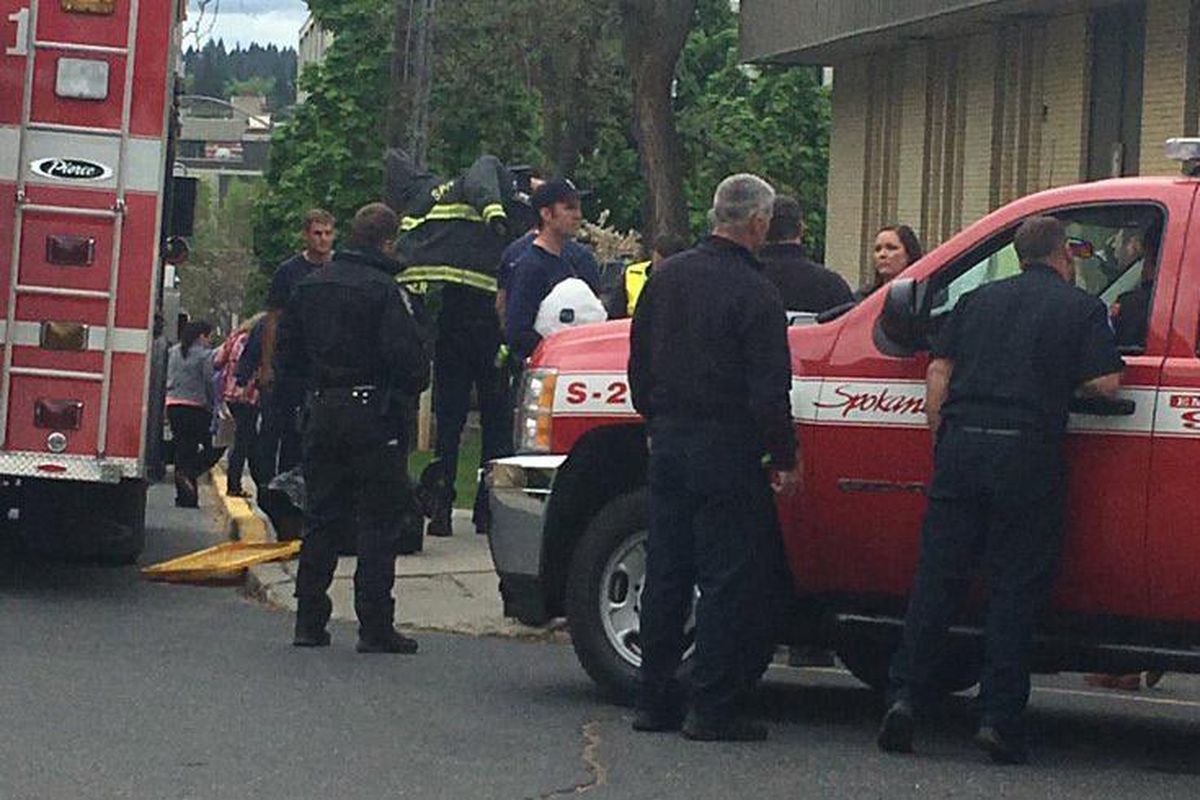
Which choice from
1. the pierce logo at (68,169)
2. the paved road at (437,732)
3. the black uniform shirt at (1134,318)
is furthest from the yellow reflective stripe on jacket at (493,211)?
the black uniform shirt at (1134,318)

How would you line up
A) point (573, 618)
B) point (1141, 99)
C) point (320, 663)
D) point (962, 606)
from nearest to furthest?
point (962, 606) → point (573, 618) → point (320, 663) → point (1141, 99)

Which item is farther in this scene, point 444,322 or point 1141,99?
point 1141,99

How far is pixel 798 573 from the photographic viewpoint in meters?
9.98

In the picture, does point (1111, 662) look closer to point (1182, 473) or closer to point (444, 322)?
point (1182, 473)

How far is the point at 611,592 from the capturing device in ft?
34.2

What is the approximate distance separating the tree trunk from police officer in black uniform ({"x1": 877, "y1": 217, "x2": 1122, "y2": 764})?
81.4 ft

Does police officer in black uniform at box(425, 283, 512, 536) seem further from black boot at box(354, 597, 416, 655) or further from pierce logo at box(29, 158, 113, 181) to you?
black boot at box(354, 597, 416, 655)

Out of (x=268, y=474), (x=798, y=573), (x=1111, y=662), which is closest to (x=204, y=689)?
(x=798, y=573)

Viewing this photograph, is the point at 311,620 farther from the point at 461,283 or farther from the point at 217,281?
the point at 217,281

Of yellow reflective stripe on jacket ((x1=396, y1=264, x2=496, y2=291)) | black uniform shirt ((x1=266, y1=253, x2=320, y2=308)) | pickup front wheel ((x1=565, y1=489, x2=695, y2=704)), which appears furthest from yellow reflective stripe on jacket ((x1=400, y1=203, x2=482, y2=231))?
pickup front wheel ((x1=565, y1=489, x2=695, y2=704))

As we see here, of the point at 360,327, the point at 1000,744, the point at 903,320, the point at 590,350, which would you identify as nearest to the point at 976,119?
Result: the point at 360,327

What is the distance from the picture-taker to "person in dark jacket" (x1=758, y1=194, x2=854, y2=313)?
11.9 m

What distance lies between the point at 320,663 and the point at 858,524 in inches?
106

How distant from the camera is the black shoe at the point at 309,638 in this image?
12.0 meters
